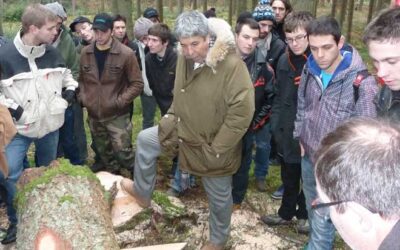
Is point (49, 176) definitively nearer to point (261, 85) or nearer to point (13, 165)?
point (13, 165)

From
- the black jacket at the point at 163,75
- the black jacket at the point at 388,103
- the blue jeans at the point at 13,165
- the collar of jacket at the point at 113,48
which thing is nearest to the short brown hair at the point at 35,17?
the collar of jacket at the point at 113,48

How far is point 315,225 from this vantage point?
3.50 meters

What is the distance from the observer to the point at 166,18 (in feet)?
100.0

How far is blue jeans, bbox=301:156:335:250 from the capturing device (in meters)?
3.44

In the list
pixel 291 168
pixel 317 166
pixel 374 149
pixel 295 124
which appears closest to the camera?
pixel 374 149

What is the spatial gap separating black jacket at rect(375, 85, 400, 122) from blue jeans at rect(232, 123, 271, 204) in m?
1.53

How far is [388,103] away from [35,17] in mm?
3088

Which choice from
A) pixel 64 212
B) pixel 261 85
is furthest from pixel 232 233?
pixel 64 212

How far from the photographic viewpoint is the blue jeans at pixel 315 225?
3441mm

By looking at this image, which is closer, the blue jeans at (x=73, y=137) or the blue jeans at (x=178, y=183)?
the blue jeans at (x=178, y=183)

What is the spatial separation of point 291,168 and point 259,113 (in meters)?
0.67

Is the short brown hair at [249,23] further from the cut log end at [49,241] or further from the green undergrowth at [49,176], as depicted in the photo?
the cut log end at [49,241]

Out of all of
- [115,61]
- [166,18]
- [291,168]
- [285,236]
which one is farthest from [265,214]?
[166,18]

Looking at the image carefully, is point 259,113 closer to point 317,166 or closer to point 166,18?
point 317,166
